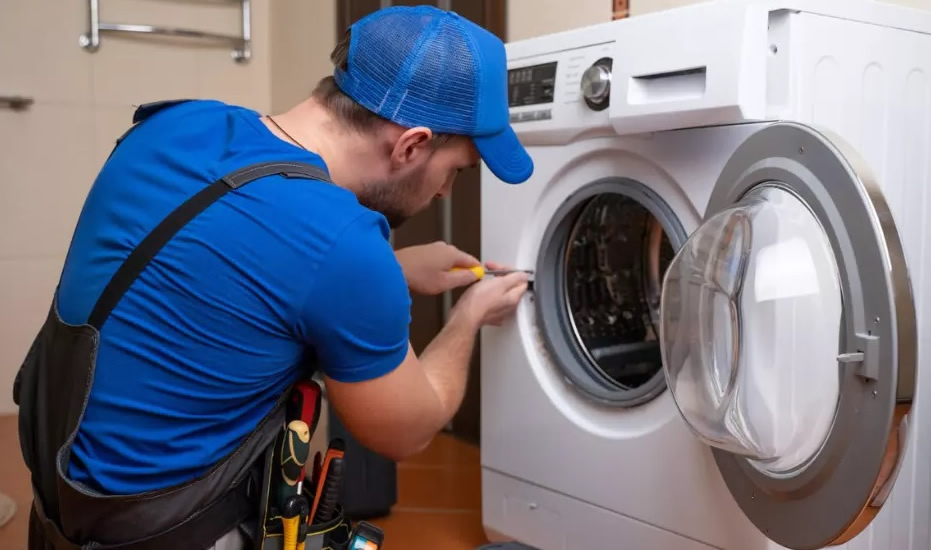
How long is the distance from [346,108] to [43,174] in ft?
6.57

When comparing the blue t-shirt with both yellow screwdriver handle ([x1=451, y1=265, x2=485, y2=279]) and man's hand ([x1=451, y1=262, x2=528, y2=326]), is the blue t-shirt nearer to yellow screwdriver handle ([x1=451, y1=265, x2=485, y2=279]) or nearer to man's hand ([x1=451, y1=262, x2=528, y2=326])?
man's hand ([x1=451, y1=262, x2=528, y2=326])

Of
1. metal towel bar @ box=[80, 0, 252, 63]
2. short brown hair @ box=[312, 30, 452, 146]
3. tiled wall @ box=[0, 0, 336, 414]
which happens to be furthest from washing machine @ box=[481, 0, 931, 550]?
metal towel bar @ box=[80, 0, 252, 63]

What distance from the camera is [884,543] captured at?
121 centimetres

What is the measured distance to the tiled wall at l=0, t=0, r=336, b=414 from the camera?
2.71 meters

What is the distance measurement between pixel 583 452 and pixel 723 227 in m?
0.48

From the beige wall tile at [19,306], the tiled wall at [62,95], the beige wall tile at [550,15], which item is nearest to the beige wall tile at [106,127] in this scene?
the tiled wall at [62,95]

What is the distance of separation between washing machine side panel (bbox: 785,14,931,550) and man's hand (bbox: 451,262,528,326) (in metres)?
0.53

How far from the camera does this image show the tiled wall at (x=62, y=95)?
271 centimetres

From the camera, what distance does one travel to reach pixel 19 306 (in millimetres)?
2752

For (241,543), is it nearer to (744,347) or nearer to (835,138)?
(744,347)

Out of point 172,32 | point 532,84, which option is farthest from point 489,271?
point 172,32

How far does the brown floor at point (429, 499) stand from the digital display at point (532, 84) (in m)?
0.84

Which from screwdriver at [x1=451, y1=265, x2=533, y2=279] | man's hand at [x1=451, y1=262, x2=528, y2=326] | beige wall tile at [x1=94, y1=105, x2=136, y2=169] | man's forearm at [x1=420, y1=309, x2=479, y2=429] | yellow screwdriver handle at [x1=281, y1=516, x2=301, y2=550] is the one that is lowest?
yellow screwdriver handle at [x1=281, y1=516, x2=301, y2=550]

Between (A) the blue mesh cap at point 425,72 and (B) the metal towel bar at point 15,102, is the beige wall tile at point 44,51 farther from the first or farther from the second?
(A) the blue mesh cap at point 425,72
